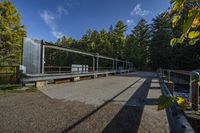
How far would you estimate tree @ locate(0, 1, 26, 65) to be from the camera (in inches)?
702

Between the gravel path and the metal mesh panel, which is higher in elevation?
the metal mesh panel

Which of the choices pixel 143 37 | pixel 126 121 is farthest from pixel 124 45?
pixel 126 121

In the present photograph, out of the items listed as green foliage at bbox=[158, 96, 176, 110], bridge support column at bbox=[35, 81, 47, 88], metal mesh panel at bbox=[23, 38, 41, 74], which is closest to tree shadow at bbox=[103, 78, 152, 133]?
green foliage at bbox=[158, 96, 176, 110]

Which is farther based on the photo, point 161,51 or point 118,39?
point 118,39

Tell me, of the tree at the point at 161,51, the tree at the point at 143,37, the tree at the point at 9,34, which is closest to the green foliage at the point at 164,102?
the tree at the point at 9,34

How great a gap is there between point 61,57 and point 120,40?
16.7 m

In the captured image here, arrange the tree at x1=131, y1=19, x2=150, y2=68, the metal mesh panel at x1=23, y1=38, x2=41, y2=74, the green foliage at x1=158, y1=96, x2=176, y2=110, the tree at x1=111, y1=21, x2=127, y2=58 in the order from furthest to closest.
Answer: the tree at x1=131, y1=19, x2=150, y2=68 < the tree at x1=111, y1=21, x2=127, y2=58 < the metal mesh panel at x1=23, y1=38, x2=41, y2=74 < the green foliage at x1=158, y1=96, x2=176, y2=110

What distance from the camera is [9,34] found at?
709 inches

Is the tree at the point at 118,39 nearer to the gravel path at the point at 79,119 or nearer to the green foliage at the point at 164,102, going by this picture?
the gravel path at the point at 79,119

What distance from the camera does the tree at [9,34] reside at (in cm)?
1783

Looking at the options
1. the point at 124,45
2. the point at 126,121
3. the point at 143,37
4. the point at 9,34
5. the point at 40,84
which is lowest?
the point at 126,121

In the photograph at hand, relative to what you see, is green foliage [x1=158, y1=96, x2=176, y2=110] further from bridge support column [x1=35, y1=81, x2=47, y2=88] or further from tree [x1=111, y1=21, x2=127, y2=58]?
tree [x1=111, y1=21, x2=127, y2=58]

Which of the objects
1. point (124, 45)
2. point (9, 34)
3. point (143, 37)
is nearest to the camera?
point (9, 34)

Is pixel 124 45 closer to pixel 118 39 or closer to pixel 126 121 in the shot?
pixel 118 39
